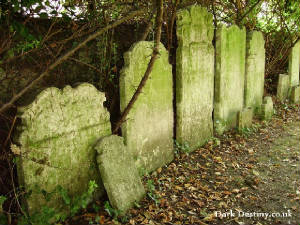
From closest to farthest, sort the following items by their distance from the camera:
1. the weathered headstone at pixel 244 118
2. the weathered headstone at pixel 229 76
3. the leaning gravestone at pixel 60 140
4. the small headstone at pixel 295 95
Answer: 1. the leaning gravestone at pixel 60 140
2. the weathered headstone at pixel 229 76
3. the weathered headstone at pixel 244 118
4. the small headstone at pixel 295 95

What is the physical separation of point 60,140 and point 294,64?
773 cm

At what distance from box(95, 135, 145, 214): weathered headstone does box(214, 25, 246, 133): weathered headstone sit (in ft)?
8.28

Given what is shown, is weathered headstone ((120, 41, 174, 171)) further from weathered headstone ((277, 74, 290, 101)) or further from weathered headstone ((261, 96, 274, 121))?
weathered headstone ((277, 74, 290, 101))

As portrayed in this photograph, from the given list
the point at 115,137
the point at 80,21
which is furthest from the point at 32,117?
the point at 80,21

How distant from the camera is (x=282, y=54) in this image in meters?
8.05

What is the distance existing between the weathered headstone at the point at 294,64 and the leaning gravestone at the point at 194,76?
4.48 meters

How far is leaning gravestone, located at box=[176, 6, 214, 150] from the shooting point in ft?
13.7

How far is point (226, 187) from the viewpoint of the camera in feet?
11.9

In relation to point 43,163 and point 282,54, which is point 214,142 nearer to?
point 43,163

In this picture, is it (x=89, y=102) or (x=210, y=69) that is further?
(x=210, y=69)

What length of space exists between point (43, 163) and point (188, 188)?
182 cm

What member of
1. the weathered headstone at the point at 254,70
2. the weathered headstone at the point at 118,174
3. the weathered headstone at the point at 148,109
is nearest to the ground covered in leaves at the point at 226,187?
the weathered headstone at the point at 118,174

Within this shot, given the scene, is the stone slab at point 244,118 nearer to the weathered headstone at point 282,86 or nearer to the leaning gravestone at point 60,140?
the weathered headstone at point 282,86

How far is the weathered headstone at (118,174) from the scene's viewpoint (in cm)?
292
